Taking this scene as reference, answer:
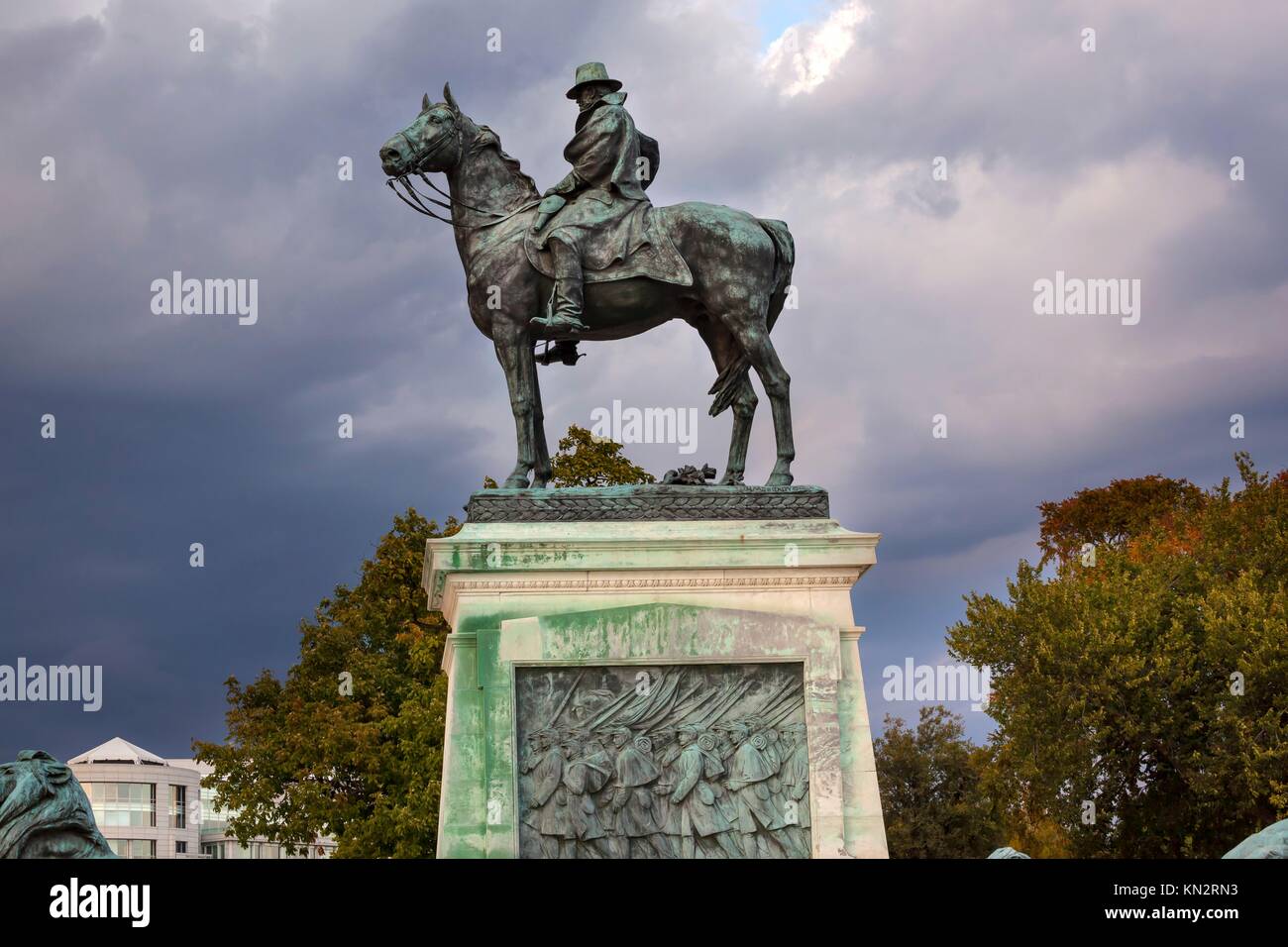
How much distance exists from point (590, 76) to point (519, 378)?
9.50 feet

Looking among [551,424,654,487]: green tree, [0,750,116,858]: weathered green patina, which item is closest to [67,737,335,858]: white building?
[551,424,654,487]: green tree

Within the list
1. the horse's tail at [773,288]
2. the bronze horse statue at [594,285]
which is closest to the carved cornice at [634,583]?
the bronze horse statue at [594,285]

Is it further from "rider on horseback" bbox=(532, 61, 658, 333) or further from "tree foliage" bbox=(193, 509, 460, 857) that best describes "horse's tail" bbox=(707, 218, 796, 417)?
"tree foliage" bbox=(193, 509, 460, 857)

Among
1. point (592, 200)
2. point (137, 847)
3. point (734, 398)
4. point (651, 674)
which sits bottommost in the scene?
point (137, 847)

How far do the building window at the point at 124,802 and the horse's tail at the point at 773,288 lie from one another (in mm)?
78106

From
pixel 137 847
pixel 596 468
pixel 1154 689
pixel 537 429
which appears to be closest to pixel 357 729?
pixel 596 468

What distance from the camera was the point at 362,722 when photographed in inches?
1665

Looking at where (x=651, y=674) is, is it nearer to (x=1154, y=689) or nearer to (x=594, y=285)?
(x=594, y=285)

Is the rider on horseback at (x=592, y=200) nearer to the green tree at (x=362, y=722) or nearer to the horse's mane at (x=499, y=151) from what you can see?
the horse's mane at (x=499, y=151)

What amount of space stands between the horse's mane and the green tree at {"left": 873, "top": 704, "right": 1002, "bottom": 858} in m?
41.7

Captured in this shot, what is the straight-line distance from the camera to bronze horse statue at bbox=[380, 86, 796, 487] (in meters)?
15.6
